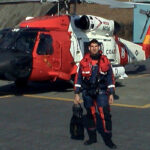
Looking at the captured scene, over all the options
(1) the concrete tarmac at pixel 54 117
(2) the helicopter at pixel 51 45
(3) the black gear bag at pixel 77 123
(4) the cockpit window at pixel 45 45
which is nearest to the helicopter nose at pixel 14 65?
(2) the helicopter at pixel 51 45

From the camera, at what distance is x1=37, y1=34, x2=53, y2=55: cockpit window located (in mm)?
13148

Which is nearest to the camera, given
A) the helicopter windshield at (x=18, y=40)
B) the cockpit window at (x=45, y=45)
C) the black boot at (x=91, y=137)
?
the black boot at (x=91, y=137)

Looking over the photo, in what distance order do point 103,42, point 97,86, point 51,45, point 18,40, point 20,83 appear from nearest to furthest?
point 97,86
point 18,40
point 51,45
point 20,83
point 103,42

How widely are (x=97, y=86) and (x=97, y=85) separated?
0.07 ft

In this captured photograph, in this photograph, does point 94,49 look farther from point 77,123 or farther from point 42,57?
point 42,57

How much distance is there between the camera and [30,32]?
13219 mm

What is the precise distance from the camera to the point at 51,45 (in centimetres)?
1340

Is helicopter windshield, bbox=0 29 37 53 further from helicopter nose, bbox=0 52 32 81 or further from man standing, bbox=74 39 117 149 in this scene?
man standing, bbox=74 39 117 149

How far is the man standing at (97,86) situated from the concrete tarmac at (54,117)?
460 mm

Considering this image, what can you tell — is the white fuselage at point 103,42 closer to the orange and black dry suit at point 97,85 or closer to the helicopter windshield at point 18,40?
the helicopter windshield at point 18,40

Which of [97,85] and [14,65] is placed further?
[14,65]

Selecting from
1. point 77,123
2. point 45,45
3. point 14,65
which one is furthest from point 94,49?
point 45,45

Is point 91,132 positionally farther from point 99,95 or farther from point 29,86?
point 29,86

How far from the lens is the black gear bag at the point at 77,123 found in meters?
7.78
